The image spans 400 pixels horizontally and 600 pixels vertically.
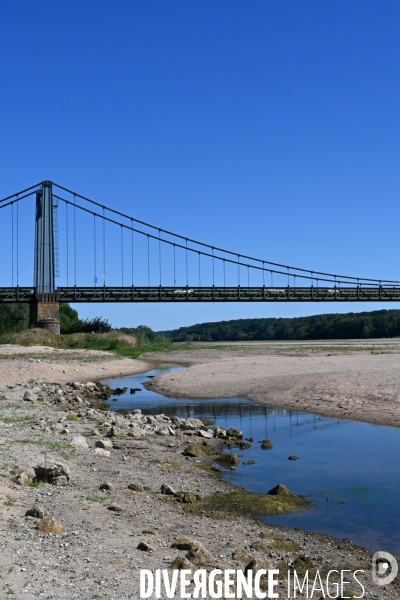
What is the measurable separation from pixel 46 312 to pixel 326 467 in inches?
2068

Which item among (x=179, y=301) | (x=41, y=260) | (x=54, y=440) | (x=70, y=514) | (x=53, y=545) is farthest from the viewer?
(x=179, y=301)

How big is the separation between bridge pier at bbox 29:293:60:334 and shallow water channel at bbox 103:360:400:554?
4163cm

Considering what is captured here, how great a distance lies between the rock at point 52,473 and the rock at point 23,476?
12 cm

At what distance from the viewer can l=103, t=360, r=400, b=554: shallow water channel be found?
8430mm

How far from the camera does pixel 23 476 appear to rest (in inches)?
352

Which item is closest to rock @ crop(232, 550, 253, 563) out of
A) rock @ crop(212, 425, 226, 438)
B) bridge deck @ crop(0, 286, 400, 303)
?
rock @ crop(212, 425, 226, 438)

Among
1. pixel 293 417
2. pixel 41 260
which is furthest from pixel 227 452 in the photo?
pixel 41 260

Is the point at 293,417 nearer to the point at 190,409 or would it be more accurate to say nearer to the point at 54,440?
the point at 190,409

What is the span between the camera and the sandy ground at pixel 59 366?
98.5 ft

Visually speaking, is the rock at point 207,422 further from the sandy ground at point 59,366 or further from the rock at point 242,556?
the sandy ground at point 59,366

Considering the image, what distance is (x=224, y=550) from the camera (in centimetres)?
693

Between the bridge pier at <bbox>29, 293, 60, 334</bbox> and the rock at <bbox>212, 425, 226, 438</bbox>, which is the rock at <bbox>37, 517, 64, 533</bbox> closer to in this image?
the rock at <bbox>212, 425, 226, 438</bbox>

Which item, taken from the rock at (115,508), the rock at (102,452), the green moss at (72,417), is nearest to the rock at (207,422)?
the green moss at (72,417)

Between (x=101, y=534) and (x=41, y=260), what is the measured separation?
2281 inches
